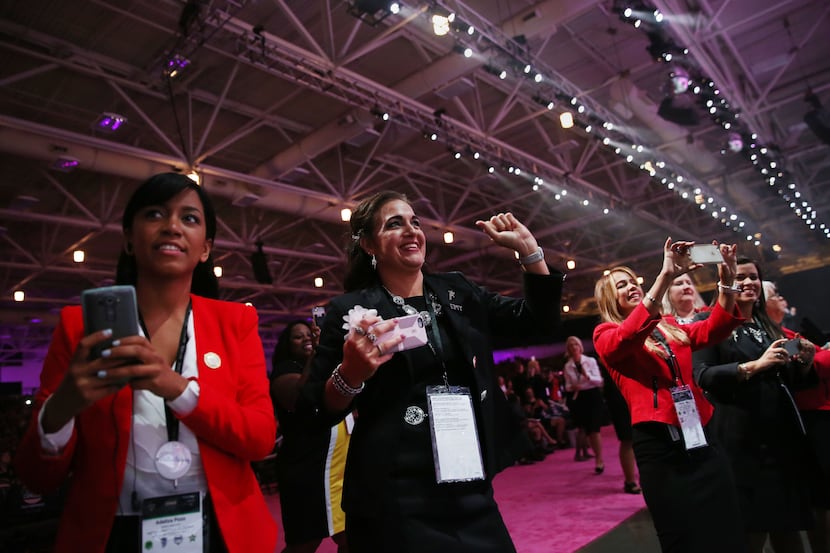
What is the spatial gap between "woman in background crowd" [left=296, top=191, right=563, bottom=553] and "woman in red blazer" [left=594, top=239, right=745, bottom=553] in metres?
0.83

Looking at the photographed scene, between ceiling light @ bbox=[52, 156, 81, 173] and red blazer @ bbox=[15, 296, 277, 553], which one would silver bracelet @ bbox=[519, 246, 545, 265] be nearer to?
red blazer @ bbox=[15, 296, 277, 553]

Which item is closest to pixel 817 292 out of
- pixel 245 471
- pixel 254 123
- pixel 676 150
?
pixel 676 150

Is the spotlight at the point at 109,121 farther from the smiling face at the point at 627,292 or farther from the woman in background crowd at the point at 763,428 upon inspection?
the woman in background crowd at the point at 763,428

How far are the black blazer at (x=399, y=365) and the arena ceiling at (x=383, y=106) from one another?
14.9 ft

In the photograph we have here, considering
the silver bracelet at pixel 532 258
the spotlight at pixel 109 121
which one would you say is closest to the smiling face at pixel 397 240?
the silver bracelet at pixel 532 258

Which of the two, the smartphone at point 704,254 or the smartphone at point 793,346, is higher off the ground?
the smartphone at point 704,254

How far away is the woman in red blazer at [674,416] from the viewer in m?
2.14

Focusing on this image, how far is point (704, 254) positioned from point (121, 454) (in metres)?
2.10

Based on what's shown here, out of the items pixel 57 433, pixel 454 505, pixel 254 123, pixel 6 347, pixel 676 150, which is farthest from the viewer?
pixel 6 347

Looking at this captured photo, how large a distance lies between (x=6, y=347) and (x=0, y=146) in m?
18.0

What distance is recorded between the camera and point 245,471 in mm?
1242

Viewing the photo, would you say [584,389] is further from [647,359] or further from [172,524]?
[172,524]

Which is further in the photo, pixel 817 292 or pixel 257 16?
pixel 817 292

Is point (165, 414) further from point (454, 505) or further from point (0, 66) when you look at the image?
point (0, 66)
